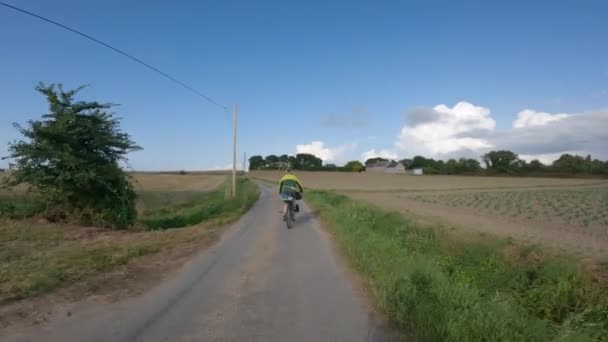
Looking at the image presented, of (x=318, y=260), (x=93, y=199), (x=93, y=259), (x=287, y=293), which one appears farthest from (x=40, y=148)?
(x=287, y=293)

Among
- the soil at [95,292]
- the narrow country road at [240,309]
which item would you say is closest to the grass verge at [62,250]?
the soil at [95,292]

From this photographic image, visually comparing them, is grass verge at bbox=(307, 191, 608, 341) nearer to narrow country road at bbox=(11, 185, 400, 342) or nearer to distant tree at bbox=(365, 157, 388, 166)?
narrow country road at bbox=(11, 185, 400, 342)

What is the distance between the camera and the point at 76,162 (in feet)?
37.8

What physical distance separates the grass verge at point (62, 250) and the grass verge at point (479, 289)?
4.40 m

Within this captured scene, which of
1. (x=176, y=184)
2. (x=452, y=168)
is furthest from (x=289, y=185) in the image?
(x=452, y=168)

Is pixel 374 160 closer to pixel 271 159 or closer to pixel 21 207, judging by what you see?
pixel 271 159

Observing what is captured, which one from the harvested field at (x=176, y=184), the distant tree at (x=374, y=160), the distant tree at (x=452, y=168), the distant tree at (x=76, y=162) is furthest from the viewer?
the distant tree at (x=374, y=160)

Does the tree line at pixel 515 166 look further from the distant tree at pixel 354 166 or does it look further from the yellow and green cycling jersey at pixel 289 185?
the yellow and green cycling jersey at pixel 289 185

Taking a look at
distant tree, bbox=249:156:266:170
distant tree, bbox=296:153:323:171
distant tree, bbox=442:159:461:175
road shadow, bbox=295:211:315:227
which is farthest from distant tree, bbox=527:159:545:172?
road shadow, bbox=295:211:315:227

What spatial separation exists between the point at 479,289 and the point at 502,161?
338ft

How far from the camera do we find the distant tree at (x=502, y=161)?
96312 mm

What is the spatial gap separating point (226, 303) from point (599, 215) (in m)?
20.9

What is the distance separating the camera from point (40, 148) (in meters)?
11.3

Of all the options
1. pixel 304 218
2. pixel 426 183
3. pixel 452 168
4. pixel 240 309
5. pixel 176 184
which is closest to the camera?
pixel 240 309
